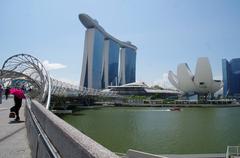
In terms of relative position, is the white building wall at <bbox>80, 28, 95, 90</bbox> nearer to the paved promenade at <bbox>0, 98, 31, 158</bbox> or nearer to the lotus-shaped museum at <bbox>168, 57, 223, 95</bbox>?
the lotus-shaped museum at <bbox>168, 57, 223, 95</bbox>

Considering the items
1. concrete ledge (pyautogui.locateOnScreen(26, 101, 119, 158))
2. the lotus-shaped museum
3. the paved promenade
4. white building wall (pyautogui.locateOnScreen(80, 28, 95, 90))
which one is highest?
white building wall (pyautogui.locateOnScreen(80, 28, 95, 90))

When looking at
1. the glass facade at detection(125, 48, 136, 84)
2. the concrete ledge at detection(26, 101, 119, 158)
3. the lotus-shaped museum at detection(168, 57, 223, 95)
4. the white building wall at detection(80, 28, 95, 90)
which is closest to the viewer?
the concrete ledge at detection(26, 101, 119, 158)

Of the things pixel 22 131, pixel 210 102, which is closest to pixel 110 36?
pixel 210 102

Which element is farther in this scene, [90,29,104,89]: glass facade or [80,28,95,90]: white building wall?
[90,29,104,89]: glass facade

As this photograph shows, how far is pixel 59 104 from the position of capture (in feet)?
201

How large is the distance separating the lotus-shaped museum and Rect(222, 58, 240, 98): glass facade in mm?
20370

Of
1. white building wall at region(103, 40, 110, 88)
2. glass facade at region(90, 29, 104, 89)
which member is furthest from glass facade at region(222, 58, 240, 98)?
glass facade at region(90, 29, 104, 89)

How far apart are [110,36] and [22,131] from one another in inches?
5455

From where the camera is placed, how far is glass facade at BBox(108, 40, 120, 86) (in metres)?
140

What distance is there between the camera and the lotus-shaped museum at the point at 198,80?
4264 inches

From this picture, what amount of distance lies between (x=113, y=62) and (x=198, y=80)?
4653 centimetres

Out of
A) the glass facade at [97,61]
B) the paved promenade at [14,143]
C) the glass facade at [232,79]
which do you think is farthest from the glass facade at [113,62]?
the paved promenade at [14,143]

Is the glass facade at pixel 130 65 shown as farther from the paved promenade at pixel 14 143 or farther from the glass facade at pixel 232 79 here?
the paved promenade at pixel 14 143

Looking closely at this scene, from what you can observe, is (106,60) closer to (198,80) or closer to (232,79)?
(198,80)
